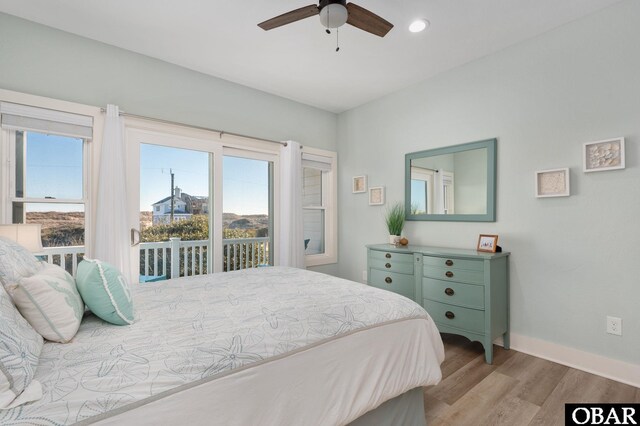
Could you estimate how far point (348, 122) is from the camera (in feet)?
14.6

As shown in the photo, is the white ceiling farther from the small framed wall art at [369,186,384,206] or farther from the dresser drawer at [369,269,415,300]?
the dresser drawer at [369,269,415,300]

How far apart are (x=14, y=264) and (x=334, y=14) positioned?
197 cm

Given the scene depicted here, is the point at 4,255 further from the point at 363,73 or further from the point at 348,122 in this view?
the point at 348,122

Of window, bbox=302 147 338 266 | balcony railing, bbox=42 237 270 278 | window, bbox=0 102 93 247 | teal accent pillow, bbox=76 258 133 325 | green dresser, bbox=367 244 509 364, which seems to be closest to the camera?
teal accent pillow, bbox=76 258 133 325

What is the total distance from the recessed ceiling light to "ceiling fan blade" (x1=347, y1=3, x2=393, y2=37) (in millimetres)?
579

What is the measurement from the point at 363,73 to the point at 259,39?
1181 millimetres

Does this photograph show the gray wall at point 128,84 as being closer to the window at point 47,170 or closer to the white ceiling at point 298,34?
the white ceiling at point 298,34

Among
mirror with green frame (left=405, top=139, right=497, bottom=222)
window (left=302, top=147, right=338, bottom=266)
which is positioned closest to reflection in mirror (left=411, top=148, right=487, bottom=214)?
mirror with green frame (left=405, top=139, right=497, bottom=222)

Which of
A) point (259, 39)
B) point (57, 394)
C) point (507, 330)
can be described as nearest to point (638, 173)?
point (507, 330)

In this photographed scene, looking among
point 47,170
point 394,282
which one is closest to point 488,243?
point 394,282

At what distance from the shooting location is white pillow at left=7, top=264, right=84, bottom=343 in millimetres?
1140

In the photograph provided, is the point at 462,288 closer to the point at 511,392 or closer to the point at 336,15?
the point at 511,392

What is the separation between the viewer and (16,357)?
0.88m

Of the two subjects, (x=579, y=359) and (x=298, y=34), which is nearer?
(x=579, y=359)
